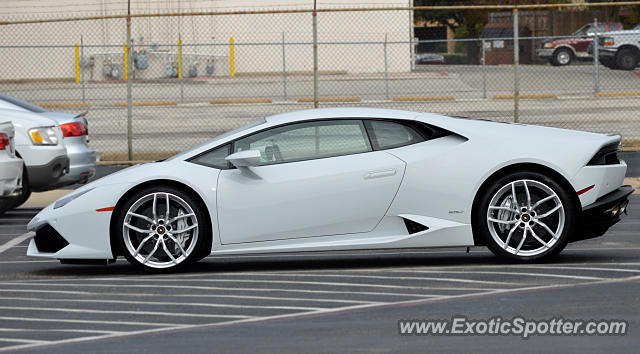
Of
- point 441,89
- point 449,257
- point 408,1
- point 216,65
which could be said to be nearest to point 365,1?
point 408,1

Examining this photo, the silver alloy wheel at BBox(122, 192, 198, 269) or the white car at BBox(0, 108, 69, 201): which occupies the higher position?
the white car at BBox(0, 108, 69, 201)

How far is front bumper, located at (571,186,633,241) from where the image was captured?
8.31 meters

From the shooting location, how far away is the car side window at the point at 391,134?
8.45 metres

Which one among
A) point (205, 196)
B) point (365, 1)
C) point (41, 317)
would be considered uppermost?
point (365, 1)

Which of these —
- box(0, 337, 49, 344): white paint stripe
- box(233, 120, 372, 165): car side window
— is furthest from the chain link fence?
box(0, 337, 49, 344): white paint stripe

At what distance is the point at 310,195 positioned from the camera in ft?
27.2

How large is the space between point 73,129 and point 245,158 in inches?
217

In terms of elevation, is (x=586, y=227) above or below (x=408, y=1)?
below

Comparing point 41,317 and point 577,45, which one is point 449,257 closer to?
point 41,317

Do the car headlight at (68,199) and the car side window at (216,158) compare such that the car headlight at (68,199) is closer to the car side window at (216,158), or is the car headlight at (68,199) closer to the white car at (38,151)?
the car side window at (216,158)

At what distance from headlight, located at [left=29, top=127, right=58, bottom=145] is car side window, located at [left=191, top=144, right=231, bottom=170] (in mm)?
4712

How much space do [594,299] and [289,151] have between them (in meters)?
2.53

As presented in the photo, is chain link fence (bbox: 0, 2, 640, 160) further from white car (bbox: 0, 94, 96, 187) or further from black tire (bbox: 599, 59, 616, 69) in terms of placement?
white car (bbox: 0, 94, 96, 187)

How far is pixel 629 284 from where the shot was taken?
7.52 meters
